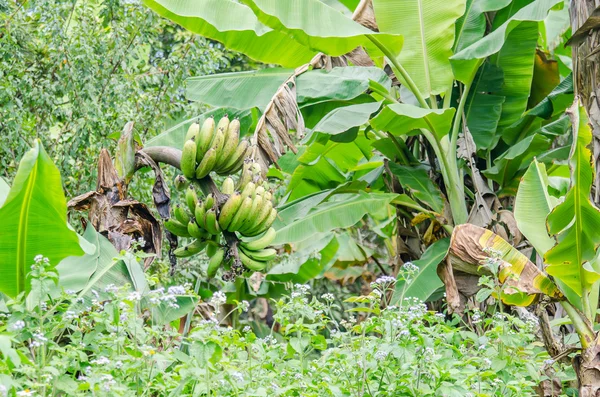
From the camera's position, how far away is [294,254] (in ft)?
17.4

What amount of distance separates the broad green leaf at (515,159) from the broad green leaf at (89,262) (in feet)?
7.32

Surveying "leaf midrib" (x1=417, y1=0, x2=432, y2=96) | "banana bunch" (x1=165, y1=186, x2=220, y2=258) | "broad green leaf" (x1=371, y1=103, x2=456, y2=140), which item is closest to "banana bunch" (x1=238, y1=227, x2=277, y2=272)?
"banana bunch" (x1=165, y1=186, x2=220, y2=258)

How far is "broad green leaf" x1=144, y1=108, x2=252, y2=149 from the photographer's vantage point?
4084mm

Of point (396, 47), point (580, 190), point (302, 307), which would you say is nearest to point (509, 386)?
point (302, 307)

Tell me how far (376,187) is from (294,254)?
81cm

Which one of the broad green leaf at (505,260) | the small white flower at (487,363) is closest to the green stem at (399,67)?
the broad green leaf at (505,260)

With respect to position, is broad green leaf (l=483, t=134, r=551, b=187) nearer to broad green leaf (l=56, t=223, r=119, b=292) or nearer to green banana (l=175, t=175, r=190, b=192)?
green banana (l=175, t=175, r=190, b=192)

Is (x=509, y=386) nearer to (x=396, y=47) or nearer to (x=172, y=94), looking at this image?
(x=396, y=47)

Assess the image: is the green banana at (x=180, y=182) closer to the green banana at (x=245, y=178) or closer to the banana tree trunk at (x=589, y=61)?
the green banana at (x=245, y=178)

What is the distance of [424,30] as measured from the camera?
12.4 ft

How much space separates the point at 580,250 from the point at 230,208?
139cm

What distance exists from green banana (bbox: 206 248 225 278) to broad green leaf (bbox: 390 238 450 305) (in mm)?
1111

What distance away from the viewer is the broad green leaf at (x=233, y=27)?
3.30 m

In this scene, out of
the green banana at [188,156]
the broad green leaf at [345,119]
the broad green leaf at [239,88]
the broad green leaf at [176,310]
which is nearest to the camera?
the broad green leaf at [176,310]
